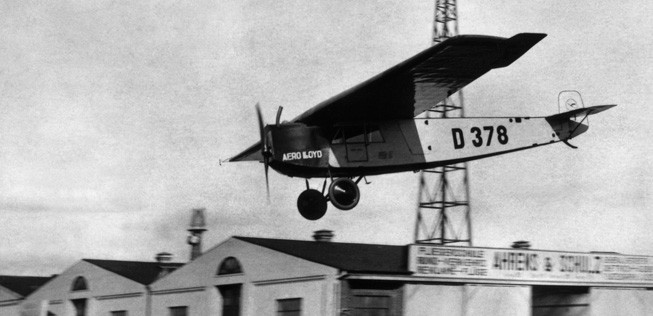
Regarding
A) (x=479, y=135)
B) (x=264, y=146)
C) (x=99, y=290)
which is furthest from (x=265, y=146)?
(x=99, y=290)

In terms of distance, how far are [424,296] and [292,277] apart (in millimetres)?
4271

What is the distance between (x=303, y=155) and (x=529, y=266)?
1361 cm

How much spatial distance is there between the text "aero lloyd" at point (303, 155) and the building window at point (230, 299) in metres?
13.9

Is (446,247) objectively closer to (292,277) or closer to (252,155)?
(292,277)

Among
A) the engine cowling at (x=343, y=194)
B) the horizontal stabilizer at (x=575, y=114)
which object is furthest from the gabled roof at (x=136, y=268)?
the horizontal stabilizer at (x=575, y=114)

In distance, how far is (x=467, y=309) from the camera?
31203mm

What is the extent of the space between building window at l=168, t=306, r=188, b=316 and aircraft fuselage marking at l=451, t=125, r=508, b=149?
1728 cm

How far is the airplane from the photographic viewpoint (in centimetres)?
2072

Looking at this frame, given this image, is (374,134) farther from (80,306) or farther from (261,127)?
(80,306)

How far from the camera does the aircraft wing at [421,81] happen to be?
18172mm

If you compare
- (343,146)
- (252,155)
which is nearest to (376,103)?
(343,146)

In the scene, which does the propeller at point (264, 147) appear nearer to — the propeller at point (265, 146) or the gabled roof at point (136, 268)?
the propeller at point (265, 146)

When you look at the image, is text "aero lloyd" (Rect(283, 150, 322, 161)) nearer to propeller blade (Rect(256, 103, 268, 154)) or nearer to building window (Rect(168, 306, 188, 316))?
propeller blade (Rect(256, 103, 268, 154))

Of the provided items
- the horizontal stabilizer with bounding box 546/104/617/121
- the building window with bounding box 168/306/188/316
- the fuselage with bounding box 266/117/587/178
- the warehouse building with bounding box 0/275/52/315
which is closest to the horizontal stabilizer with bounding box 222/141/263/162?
the fuselage with bounding box 266/117/587/178
